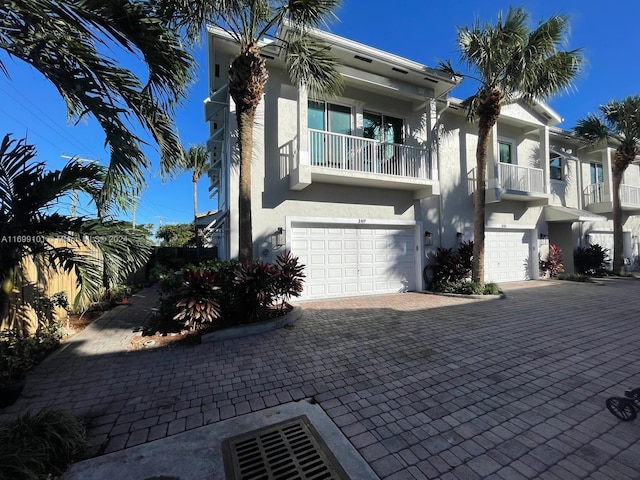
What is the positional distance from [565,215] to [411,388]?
47.3 ft

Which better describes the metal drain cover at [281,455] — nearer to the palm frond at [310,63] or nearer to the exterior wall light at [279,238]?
the exterior wall light at [279,238]

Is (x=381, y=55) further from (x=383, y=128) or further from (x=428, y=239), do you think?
(x=428, y=239)

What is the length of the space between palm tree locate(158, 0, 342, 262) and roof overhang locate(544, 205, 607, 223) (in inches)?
504

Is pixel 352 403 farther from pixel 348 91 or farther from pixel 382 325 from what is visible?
pixel 348 91

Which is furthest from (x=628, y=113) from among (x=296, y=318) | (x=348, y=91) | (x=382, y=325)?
(x=296, y=318)

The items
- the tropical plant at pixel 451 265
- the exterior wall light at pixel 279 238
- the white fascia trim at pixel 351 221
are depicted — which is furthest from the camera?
the tropical plant at pixel 451 265

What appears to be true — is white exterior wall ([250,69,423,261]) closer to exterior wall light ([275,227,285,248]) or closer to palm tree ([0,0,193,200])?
exterior wall light ([275,227,285,248])

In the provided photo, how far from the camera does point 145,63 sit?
425cm

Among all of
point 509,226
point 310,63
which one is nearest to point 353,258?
point 310,63

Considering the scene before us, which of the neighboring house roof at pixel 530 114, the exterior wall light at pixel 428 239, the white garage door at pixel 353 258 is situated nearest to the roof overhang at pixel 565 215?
the neighboring house roof at pixel 530 114

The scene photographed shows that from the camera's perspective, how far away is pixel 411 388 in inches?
141

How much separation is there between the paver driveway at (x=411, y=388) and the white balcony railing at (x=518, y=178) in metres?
6.90

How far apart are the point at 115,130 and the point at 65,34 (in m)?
1.24

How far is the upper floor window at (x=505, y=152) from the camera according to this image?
13227 mm
